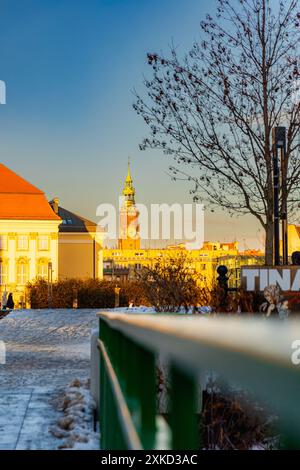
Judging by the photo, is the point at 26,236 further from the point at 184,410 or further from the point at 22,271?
the point at 184,410

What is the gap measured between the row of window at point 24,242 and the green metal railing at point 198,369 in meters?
85.4

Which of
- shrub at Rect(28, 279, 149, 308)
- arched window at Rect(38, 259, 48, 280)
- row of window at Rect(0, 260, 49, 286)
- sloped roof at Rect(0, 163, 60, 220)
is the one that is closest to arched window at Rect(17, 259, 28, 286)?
row of window at Rect(0, 260, 49, 286)

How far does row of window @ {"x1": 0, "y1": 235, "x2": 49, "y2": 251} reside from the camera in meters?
87.6

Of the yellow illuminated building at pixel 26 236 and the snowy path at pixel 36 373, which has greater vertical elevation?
the yellow illuminated building at pixel 26 236

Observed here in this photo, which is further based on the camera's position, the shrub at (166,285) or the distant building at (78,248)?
the distant building at (78,248)

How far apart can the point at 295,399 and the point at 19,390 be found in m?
9.31

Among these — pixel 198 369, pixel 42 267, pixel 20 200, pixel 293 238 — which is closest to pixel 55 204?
pixel 20 200

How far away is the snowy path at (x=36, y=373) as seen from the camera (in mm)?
7547

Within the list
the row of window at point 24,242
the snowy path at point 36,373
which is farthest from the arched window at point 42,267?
the snowy path at point 36,373

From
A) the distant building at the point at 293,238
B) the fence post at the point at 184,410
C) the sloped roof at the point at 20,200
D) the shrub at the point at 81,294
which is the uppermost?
the sloped roof at the point at 20,200

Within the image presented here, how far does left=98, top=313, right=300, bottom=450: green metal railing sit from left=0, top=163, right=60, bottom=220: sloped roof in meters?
84.3

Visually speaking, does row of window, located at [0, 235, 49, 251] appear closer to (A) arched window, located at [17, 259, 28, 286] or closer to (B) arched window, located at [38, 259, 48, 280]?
(B) arched window, located at [38, 259, 48, 280]

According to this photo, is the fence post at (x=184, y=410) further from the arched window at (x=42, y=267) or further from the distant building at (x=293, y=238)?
the arched window at (x=42, y=267)

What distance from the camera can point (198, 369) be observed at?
1546 mm
